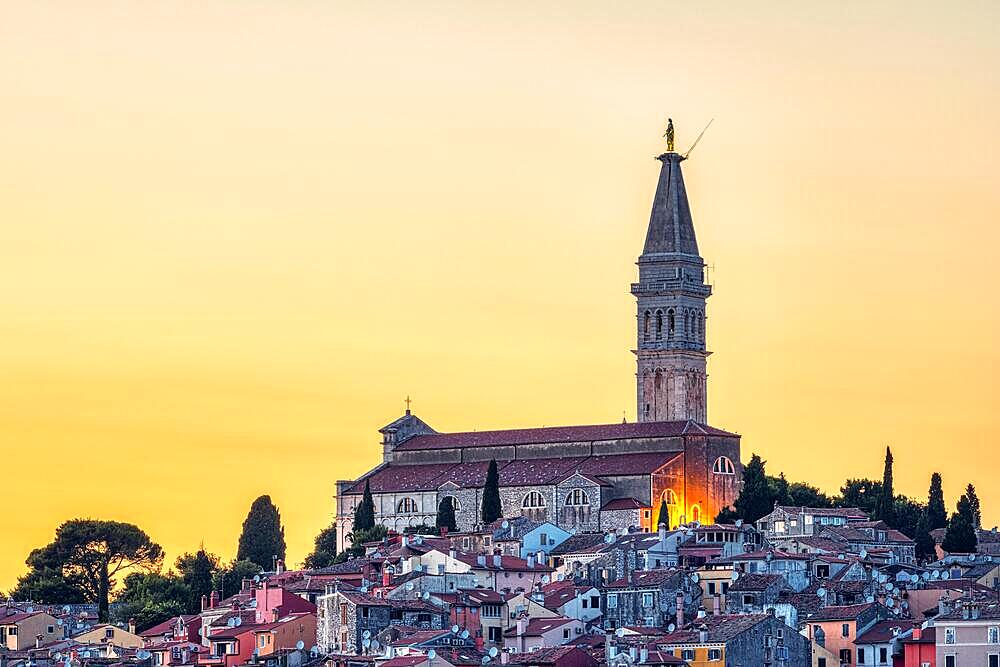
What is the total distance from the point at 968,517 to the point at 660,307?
85.0 feet

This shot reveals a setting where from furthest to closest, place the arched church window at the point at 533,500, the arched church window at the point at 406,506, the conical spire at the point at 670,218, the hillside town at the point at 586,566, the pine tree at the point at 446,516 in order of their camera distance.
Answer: the conical spire at the point at 670,218 → the arched church window at the point at 406,506 → the pine tree at the point at 446,516 → the arched church window at the point at 533,500 → the hillside town at the point at 586,566

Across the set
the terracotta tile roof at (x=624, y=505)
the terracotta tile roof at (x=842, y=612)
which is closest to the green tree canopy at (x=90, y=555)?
the terracotta tile roof at (x=624, y=505)

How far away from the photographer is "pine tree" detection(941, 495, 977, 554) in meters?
117

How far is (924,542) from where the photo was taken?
11944 centimetres

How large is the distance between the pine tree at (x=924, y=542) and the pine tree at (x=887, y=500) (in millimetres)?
2311

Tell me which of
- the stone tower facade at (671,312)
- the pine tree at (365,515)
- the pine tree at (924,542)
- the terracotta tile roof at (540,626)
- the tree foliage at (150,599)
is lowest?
the terracotta tile roof at (540,626)

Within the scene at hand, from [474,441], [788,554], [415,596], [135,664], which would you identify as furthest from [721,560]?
[474,441]

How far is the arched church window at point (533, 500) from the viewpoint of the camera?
12762cm

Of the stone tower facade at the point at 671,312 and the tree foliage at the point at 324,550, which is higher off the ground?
the stone tower facade at the point at 671,312

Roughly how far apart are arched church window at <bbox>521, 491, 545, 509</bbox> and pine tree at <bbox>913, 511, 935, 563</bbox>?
50.4 ft

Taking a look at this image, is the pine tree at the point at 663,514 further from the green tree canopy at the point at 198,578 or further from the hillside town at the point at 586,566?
the green tree canopy at the point at 198,578

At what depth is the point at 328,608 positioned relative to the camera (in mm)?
98375

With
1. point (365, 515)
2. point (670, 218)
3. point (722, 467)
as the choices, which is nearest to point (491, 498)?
point (365, 515)

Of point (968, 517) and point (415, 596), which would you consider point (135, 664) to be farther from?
point (968, 517)
